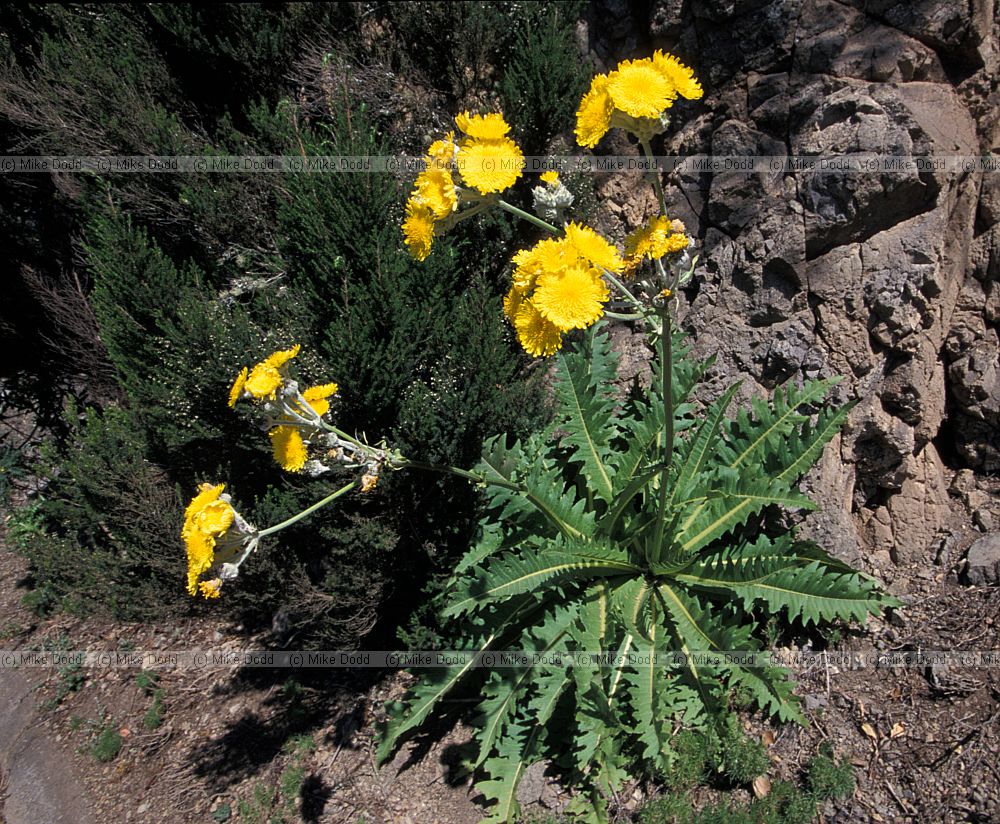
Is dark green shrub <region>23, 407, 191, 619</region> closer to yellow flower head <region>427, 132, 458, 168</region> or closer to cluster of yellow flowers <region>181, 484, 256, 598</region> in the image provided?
cluster of yellow flowers <region>181, 484, 256, 598</region>

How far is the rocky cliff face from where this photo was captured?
2986mm

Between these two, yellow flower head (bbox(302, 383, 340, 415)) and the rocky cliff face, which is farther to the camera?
the rocky cliff face

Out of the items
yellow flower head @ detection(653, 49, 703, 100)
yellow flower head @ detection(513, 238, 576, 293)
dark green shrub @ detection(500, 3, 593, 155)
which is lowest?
yellow flower head @ detection(513, 238, 576, 293)

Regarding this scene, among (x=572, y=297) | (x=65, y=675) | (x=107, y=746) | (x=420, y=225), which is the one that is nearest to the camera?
(x=572, y=297)

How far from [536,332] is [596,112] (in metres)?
0.70

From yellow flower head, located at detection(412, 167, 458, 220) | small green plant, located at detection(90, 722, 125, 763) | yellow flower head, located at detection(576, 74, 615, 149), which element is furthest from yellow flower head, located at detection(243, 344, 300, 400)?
small green plant, located at detection(90, 722, 125, 763)

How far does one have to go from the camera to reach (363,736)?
324 cm

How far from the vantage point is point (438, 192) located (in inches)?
76.5

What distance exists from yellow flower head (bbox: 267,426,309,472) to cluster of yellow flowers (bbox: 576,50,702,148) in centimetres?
137

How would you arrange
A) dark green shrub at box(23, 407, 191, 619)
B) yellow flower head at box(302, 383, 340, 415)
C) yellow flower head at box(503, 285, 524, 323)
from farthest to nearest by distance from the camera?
1. dark green shrub at box(23, 407, 191, 619)
2. yellow flower head at box(302, 383, 340, 415)
3. yellow flower head at box(503, 285, 524, 323)

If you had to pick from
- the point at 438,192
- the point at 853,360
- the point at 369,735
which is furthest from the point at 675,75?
the point at 369,735

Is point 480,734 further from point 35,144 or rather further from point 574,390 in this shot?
point 35,144

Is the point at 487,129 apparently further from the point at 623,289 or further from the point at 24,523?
the point at 24,523

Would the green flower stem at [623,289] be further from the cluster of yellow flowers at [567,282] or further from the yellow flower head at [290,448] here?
the yellow flower head at [290,448]
